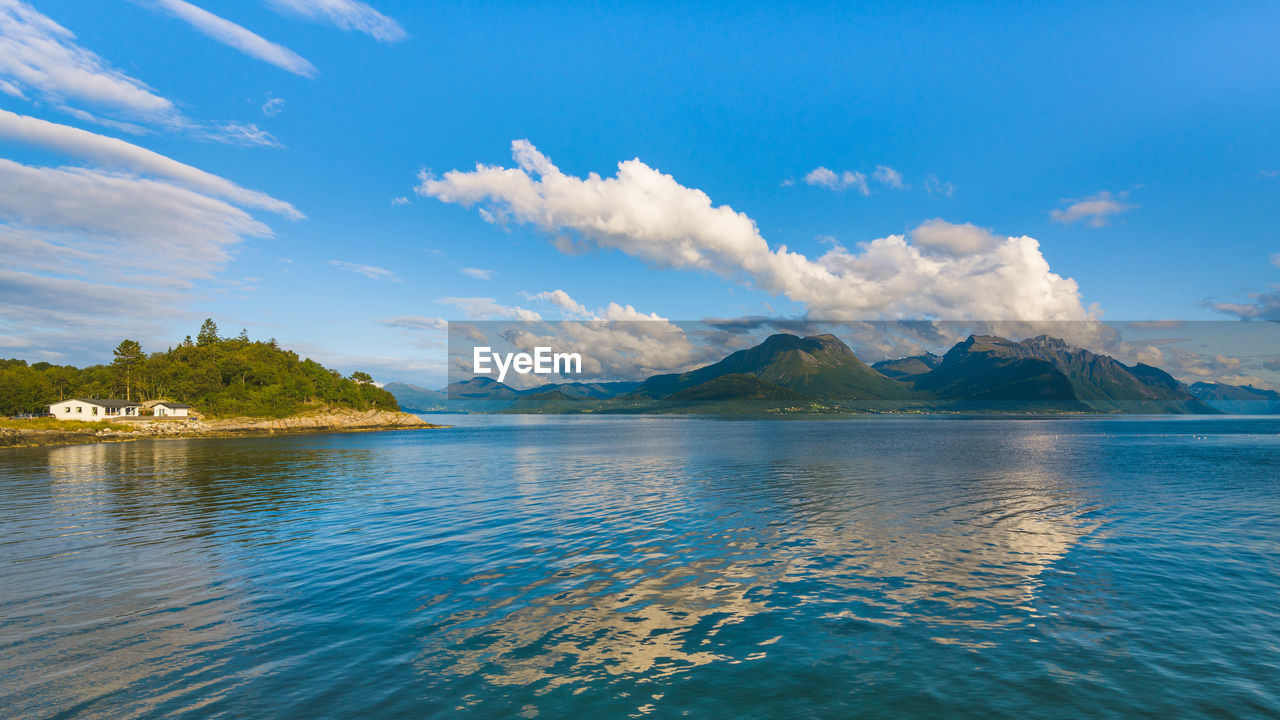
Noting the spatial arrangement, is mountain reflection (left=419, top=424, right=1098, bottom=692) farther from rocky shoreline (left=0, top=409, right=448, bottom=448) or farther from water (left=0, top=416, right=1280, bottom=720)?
rocky shoreline (left=0, top=409, right=448, bottom=448)

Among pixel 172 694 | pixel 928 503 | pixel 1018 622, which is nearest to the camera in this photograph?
pixel 172 694

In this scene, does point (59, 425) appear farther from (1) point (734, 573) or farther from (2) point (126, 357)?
(1) point (734, 573)

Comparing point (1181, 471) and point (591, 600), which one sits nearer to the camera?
point (591, 600)

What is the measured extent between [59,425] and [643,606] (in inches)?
7535

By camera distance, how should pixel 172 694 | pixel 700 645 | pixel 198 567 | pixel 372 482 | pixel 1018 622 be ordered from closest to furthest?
pixel 172 694 → pixel 700 645 → pixel 1018 622 → pixel 198 567 → pixel 372 482

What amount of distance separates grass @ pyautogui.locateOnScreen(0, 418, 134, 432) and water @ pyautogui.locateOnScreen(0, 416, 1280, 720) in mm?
129801

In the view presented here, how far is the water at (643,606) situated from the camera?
1404cm

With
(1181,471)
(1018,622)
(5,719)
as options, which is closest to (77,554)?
(5,719)

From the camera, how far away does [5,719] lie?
12852 mm

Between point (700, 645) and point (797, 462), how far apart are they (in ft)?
216

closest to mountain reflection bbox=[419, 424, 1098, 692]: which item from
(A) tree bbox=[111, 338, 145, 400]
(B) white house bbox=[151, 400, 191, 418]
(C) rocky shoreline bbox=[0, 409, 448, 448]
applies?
(C) rocky shoreline bbox=[0, 409, 448, 448]

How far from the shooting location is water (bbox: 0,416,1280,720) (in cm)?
1404

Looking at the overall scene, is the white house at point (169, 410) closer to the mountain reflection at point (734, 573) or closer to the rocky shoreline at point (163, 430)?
the rocky shoreline at point (163, 430)

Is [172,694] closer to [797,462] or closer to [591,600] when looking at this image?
[591,600]
